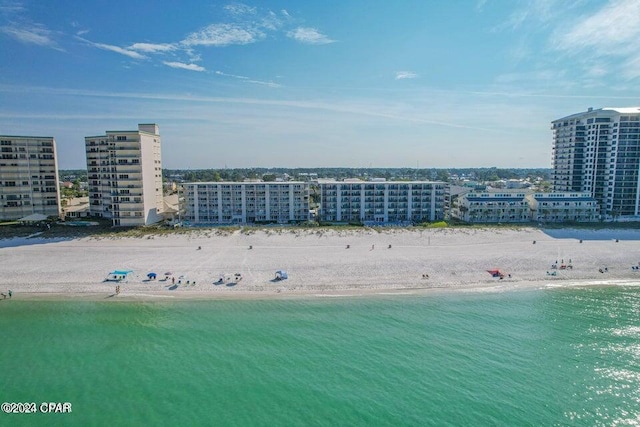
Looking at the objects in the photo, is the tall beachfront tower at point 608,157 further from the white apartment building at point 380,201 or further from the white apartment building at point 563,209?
the white apartment building at point 380,201

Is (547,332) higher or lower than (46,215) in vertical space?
lower

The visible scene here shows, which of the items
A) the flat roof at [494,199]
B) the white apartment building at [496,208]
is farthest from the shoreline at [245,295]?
the flat roof at [494,199]

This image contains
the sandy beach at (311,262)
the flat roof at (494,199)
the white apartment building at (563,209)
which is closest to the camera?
the sandy beach at (311,262)

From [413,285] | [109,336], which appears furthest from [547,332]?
[109,336]

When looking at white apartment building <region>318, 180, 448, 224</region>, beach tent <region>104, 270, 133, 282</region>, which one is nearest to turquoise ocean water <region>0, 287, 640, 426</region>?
beach tent <region>104, 270, 133, 282</region>

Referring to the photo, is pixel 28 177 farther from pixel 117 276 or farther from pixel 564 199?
pixel 564 199

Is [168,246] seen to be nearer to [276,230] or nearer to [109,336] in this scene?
[276,230]
